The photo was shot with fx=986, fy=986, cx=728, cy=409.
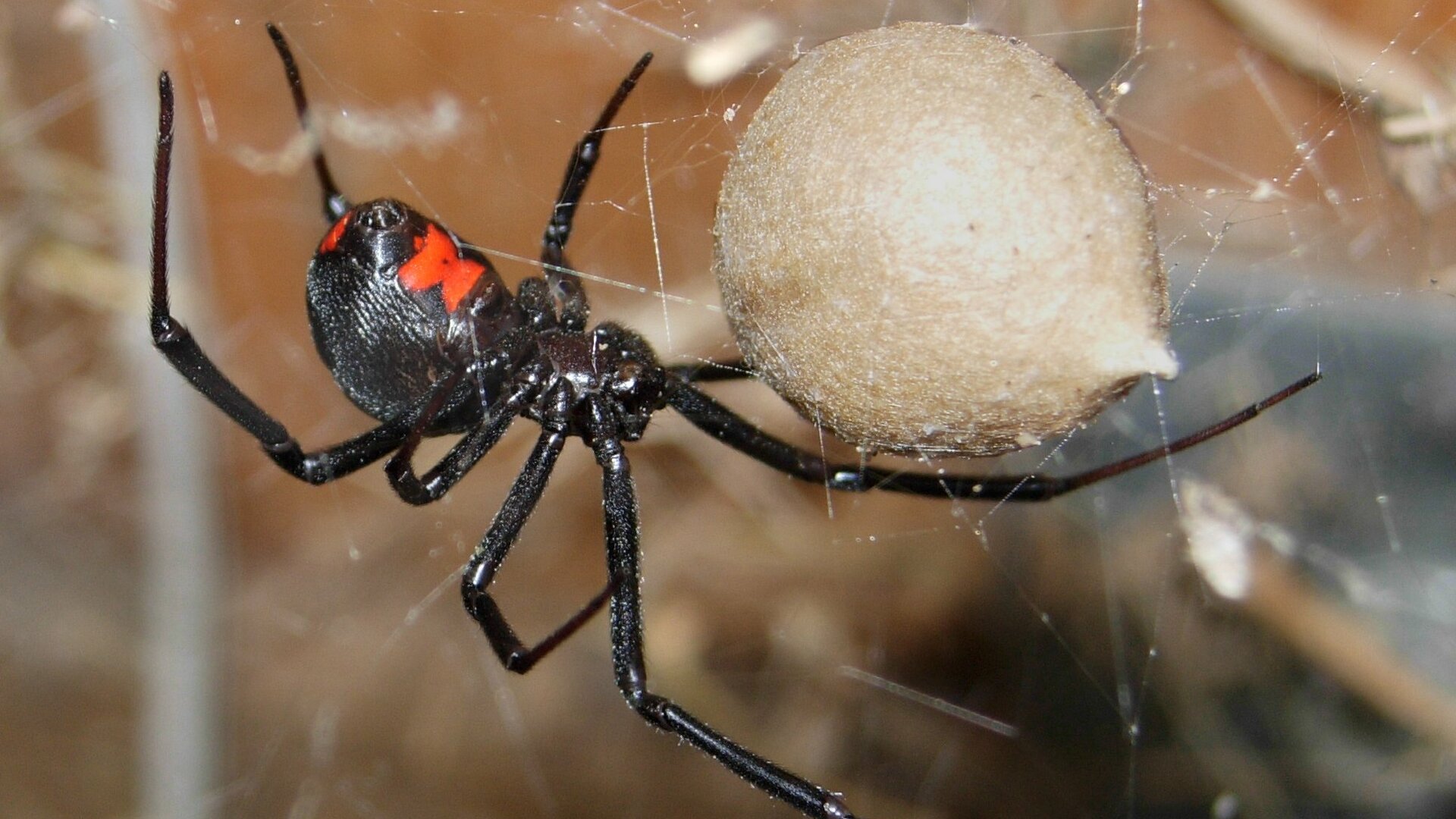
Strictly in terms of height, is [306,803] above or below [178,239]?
below

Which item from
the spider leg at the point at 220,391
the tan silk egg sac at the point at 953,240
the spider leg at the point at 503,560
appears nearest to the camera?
the tan silk egg sac at the point at 953,240

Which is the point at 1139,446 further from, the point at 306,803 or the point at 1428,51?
the point at 306,803

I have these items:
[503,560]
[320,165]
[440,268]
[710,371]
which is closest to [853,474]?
[710,371]

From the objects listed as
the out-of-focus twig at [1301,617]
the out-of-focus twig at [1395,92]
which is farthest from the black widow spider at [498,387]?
the out-of-focus twig at [1395,92]

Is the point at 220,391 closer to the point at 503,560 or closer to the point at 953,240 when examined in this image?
the point at 503,560

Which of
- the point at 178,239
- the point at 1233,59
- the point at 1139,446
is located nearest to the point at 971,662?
the point at 1139,446

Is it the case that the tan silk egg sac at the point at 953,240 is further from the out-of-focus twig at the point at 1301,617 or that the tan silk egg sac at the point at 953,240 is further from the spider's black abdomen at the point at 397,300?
the out-of-focus twig at the point at 1301,617
